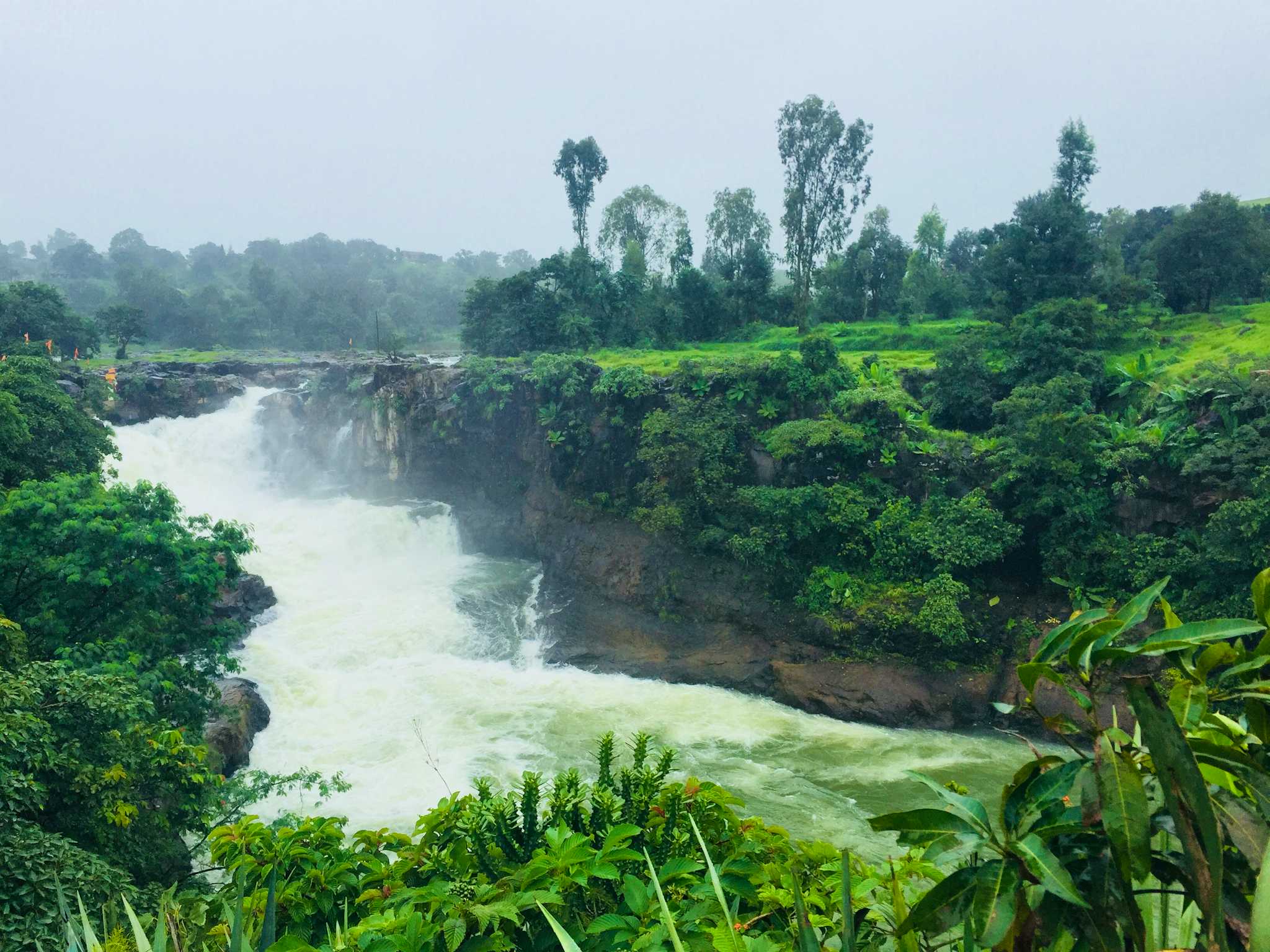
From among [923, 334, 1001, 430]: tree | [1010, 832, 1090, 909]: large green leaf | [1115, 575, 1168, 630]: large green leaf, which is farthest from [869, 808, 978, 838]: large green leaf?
[923, 334, 1001, 430]: tree

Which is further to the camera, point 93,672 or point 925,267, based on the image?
point 925,267

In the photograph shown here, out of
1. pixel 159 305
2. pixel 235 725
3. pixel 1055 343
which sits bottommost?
pixel 235 725

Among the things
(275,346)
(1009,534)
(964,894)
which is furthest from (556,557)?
(275,346)

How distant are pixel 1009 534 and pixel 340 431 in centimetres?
1910

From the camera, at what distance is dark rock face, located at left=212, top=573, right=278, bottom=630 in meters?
15.4

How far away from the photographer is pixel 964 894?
1.56 metres

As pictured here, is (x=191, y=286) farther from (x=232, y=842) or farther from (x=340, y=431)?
(x=232, y=842)

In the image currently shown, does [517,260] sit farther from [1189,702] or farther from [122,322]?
[1189,702]

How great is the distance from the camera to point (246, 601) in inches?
637

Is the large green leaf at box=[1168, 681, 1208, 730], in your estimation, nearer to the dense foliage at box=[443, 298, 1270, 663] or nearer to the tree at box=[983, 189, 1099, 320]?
the dense foliage at box=[443, 298, 1270, 663]

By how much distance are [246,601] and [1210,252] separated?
76.3 ft

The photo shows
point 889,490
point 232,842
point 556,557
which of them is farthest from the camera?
point 556,557

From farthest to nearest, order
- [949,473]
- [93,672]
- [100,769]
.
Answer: [949,473], [93,672], [100,769]

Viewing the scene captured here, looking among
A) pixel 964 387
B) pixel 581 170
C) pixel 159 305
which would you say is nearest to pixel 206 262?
pixel 159 305
